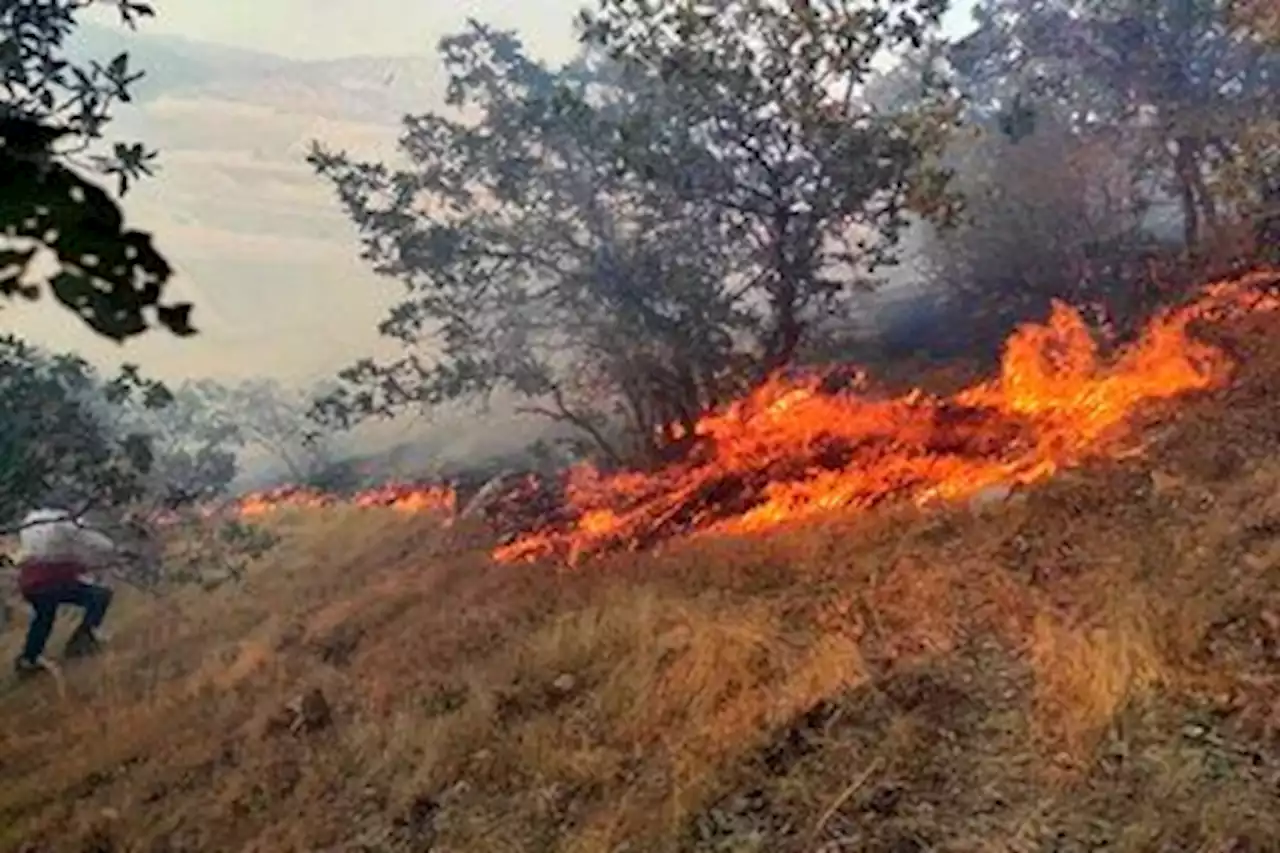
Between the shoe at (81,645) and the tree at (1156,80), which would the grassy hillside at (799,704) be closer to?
the shoe at (81,645)

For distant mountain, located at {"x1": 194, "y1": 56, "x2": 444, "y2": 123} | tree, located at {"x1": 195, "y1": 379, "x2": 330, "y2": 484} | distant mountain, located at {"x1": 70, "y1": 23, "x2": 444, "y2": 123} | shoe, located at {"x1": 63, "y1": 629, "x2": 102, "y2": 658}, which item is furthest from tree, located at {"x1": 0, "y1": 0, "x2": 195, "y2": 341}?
distant mountain, located at {"x1": 194, "y1": 56, "x2": 444, "y2": 123}

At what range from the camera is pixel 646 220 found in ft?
49.9

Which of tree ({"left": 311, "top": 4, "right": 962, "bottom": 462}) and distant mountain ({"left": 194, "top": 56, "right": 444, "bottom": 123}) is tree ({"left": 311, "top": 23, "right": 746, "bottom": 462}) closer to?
tree ({"left": 311, "top": 4, "right": 962, "bottom": 462})

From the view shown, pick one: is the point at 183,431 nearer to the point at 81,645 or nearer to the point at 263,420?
the point at 263,420

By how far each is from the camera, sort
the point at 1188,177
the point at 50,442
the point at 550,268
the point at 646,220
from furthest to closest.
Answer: the point at 1188,177
the point at 550,268
the point at 646,220
the point at 50,442

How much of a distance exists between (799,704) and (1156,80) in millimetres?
14945

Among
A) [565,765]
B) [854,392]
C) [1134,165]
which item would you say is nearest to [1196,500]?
[565,765]

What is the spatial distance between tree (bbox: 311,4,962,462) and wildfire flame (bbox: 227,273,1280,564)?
127 centimetres

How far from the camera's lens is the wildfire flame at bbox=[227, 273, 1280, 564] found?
33.8ft

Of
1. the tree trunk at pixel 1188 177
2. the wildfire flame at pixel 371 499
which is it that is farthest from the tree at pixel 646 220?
the tree trunk at pixel 1188 177

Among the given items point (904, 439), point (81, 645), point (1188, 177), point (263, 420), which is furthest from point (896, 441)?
point (263, 420)

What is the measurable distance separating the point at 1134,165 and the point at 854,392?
6408mm

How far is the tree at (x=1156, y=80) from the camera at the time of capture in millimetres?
16641

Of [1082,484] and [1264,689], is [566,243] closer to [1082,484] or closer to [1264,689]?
[1082,484]
